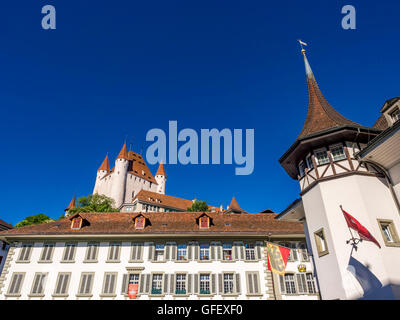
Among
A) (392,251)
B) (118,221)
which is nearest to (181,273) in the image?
(118,221)

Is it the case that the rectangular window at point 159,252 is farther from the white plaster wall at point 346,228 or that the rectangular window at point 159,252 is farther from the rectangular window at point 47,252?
the white plaster wall at point 346,228

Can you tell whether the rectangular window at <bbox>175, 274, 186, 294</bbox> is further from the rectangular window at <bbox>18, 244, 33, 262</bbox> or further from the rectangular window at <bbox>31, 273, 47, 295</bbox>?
the rectangular window at <bbox>18, 244, 33, 262</bbox>

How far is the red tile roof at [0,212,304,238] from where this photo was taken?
25.0 m

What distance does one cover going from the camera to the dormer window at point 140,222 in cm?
2582

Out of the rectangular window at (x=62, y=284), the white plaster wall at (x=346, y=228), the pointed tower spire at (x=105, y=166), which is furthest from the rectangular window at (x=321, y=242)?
the pointed tower spire at (x=105, y=166)

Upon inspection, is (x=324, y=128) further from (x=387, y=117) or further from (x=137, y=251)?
(x=137, y=251)

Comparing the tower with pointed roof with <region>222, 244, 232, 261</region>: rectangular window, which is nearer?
<region>222, 244, 232, 261</region>: rectangular window

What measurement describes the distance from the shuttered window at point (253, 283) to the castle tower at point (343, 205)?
32.2ft

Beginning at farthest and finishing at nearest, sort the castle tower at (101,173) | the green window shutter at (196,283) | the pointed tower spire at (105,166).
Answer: the pointed tower spire at (105,166) < the castle tower at (101,173) < the green window shutter at (196,283)

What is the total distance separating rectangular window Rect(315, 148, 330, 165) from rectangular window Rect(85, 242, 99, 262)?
65.6ft

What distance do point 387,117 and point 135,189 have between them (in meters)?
89.4

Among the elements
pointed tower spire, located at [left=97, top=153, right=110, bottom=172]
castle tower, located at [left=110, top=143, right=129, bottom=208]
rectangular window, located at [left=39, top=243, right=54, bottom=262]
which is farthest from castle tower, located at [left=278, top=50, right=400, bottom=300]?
pointed tower spire, located at [left=97, top=153, right=110, bottom=172]

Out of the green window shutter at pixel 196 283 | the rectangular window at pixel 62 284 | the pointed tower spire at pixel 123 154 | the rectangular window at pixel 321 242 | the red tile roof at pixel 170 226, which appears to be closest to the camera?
the rectangular window at pixel 321 242

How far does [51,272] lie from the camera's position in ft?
78.7
